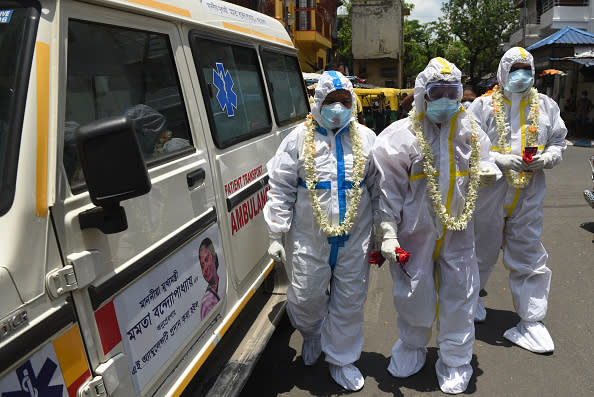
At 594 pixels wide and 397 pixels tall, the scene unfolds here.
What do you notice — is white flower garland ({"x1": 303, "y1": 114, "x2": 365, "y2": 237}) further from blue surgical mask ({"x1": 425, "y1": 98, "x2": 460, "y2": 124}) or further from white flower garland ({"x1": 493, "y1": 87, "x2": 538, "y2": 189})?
white flower garland ({"x1": 493, "y1": 87, "x2": 538, "y2": 189})

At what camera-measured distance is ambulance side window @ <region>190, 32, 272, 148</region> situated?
8.99 ft

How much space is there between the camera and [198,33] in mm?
2693

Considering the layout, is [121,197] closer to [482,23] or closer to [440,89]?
[440,89]

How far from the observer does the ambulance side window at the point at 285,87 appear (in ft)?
13.1

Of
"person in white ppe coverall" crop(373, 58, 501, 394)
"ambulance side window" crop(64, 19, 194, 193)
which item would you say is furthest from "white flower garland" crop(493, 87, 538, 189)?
"ambulance side window" crop(64, 19, 194, 193)

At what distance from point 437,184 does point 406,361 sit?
4.12 feet

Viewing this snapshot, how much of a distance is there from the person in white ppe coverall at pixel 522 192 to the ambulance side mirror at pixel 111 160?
275cm

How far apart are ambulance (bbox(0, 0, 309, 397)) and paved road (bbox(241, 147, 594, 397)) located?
47cm

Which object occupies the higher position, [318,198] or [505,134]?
[505,134]

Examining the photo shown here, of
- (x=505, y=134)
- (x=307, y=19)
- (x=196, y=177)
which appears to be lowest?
(x=505, y=134)

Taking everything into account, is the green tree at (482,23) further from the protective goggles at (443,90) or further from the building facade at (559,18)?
the protective goggles at (443,90)

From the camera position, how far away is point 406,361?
127 inches

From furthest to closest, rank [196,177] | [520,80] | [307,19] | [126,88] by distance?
[307,19]
[520,80]
[196,177]
[126,88]

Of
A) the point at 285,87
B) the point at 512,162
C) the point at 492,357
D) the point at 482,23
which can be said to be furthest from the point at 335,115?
the point at 482,23
